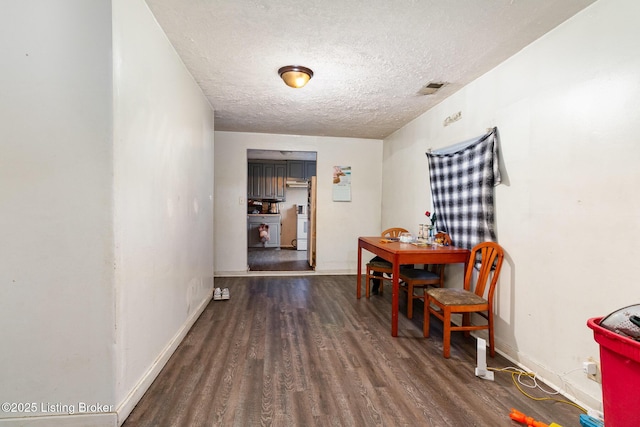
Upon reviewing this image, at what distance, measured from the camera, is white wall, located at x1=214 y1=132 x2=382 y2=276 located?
14.7ft

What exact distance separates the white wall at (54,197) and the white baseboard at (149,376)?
8.5 inches

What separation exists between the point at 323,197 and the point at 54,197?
369 centimetres

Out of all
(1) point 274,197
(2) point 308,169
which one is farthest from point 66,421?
(2) point 308,169

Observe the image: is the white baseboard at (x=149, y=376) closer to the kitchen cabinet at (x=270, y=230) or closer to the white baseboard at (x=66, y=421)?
the white baseboard at (x=66, y=421)

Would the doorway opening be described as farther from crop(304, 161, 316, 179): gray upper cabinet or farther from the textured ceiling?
the textured ceiling

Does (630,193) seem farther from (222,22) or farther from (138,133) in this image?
(138,133)

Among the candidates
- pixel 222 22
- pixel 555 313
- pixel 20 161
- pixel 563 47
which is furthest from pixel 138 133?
pixel 555 313

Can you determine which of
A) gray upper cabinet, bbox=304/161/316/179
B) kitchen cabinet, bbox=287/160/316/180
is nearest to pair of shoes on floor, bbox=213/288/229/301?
kitchen cabinet, bbox=287/160/316/180

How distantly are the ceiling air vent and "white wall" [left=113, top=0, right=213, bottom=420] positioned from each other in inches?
85.8

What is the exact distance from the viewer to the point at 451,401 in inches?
64.6

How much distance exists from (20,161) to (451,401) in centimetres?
258

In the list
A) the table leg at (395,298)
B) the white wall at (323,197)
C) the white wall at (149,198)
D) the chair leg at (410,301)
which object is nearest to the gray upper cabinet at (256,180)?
the white wall at (323,197)

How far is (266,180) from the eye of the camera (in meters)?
7.05

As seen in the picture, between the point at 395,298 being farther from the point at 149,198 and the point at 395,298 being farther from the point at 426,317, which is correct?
the point at 149,198
